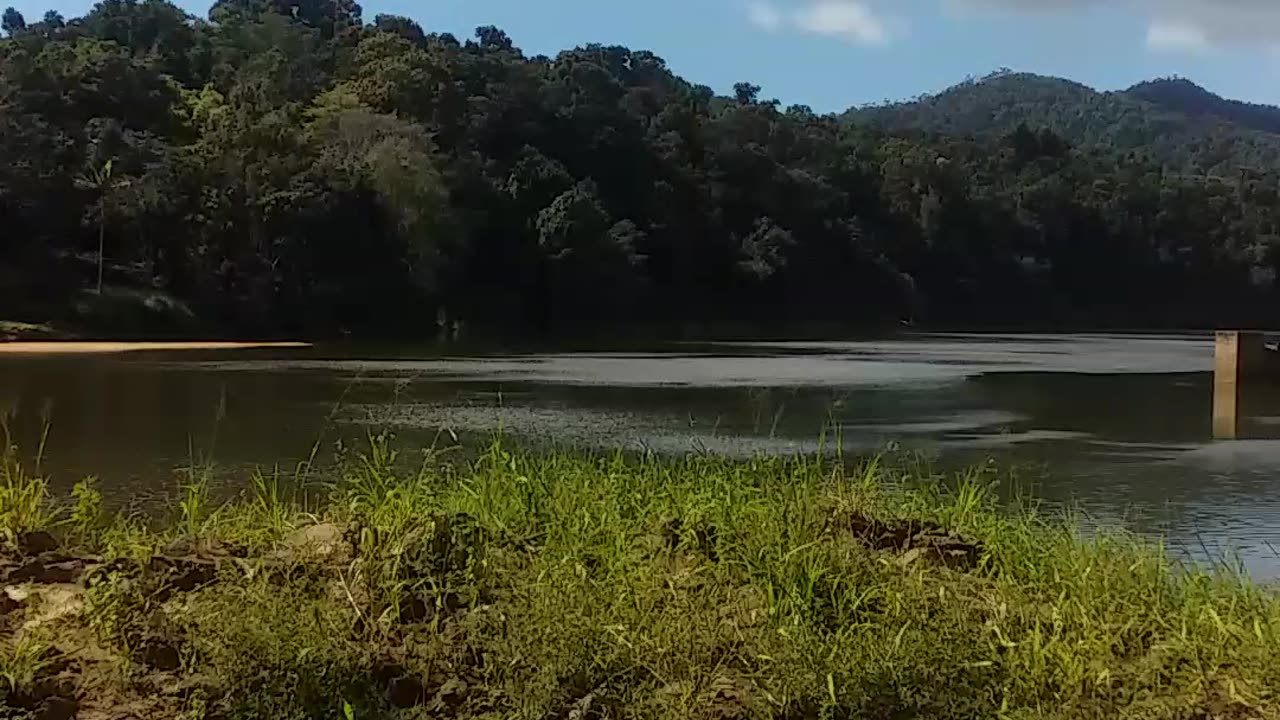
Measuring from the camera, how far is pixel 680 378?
94.8 feet

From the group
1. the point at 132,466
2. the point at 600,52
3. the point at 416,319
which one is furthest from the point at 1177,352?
the point at 600,52

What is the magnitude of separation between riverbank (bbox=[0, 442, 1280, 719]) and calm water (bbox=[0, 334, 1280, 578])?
1.78m

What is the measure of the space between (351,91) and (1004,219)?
4313cm

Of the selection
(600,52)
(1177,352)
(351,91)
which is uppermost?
(600,52)

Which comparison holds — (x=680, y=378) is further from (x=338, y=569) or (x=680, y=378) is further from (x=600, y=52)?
(x=600, y=52)

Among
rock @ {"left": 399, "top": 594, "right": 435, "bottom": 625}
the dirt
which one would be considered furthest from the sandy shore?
rock @ {"left": 399, "top": 594, "right": 435, "bottom": 625}

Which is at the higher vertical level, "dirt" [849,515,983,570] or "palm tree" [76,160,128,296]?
"palm tree" [76,160,128,296]

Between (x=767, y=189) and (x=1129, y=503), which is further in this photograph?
(x=767, y=189)

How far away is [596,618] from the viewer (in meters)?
4.17

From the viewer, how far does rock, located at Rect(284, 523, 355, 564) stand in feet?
15.0

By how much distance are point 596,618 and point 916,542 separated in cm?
153

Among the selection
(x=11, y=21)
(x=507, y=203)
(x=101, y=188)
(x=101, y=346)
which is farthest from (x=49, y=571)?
(x=11, y=21)

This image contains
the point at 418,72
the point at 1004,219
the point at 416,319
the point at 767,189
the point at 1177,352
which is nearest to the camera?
the point at 1177,352

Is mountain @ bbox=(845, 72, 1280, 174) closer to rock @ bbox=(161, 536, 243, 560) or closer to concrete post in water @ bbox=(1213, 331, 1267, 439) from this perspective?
concrete post in water @ bbox=(1213, 331, 1267, 439)
